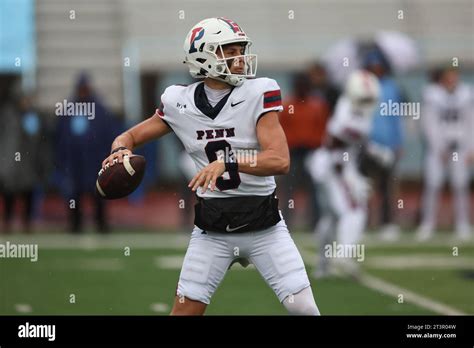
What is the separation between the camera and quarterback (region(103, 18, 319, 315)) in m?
6.00

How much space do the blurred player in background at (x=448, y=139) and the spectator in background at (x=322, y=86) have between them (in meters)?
1.14

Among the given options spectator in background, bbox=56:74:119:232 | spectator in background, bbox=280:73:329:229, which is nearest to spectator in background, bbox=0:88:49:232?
spectator in background, bbox=56:74:119:232

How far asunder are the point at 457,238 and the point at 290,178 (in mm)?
2102

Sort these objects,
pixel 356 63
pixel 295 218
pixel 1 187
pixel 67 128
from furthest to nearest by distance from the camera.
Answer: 1. pixel 356 63
2. pixel 295 218
3. pixel 1 187
4. pixel 67 128

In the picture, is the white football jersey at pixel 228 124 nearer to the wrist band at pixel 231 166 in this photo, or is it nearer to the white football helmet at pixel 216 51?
the white football helmet at pixel 216 51

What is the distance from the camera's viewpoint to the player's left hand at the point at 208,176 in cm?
558

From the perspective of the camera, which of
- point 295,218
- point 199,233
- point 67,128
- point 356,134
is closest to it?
point 199,233

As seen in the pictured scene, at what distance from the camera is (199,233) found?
241 inches

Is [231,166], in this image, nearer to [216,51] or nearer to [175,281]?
[216,51]

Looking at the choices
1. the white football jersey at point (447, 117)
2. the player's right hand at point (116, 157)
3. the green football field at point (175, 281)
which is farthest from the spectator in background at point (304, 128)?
the player's right hand at point (116, 157)

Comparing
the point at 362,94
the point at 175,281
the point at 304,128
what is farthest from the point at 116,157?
the point at 304,128
